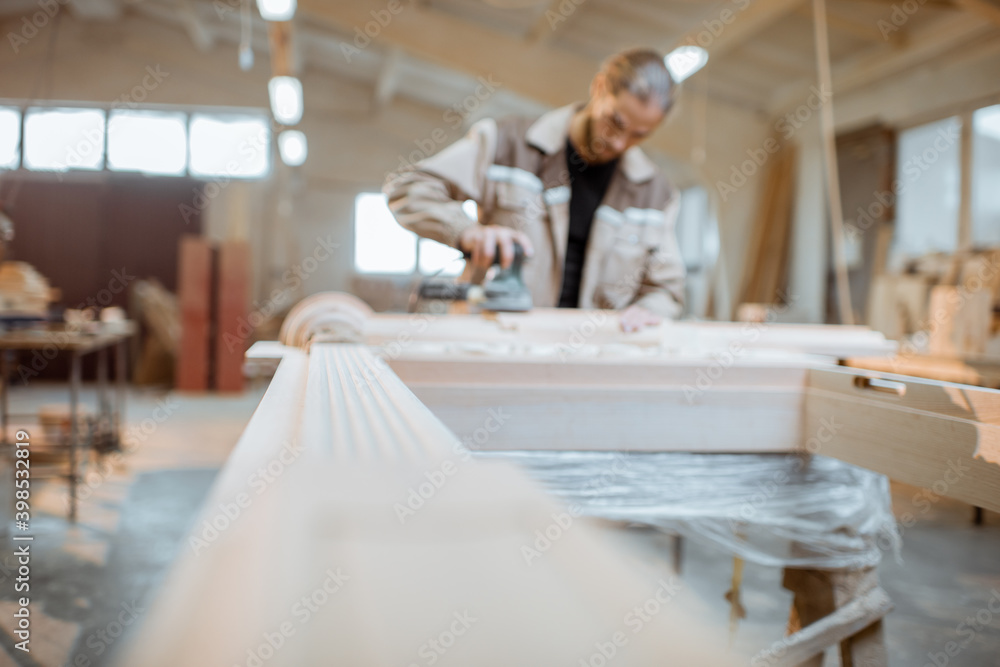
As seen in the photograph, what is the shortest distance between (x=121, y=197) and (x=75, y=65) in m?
2.19

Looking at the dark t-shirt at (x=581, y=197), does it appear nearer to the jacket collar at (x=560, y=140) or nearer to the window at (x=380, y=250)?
the jacket collar at (x=560, y=140)

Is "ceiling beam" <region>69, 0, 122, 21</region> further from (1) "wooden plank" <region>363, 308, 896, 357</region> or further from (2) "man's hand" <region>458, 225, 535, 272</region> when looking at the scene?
(1) "wooden plank" <region>363, 308, 896, 357</region>

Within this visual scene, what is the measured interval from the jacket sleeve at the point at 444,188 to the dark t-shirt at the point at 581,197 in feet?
0.95

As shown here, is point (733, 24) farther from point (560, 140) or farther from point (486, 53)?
point (560, 140)

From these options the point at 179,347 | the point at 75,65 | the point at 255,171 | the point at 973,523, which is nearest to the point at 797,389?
the point at 973,523

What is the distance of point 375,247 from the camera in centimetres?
1242

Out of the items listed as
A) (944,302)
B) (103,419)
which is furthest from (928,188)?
(103,419)

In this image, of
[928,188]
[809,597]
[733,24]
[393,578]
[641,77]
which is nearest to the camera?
[393,578]

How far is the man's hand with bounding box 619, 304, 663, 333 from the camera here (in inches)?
67.8

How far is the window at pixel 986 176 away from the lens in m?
5.50

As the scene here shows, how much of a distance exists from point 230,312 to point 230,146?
3789 millimetres

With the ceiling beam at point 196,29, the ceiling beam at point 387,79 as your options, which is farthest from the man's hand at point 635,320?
the ceiling beam at point 196,29

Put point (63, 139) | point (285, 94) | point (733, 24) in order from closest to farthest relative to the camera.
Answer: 1. point (285, 94)
2. point (733, 24)
3. point (63, 139)

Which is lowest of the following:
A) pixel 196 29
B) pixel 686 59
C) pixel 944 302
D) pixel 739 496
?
pixel 739 496
